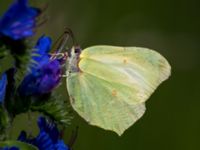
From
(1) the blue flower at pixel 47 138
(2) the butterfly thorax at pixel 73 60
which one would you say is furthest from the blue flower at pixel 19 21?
(2) the butterfly thorax at pixel 73 60

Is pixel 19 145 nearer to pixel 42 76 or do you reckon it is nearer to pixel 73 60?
pixel 42 76

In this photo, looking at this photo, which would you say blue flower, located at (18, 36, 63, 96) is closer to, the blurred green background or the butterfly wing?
the butterfly wing

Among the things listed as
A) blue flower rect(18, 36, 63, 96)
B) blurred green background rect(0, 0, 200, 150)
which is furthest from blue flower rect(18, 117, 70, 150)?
blurred green background rect(0, 0, 200, 150)

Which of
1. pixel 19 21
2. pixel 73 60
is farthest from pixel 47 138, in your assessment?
pixel 73 60

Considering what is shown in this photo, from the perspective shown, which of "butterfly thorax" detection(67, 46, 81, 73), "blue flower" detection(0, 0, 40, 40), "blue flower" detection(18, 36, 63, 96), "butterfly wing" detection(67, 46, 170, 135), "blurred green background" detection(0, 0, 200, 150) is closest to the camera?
"blue flower" detection(0, 0, 40, 40)

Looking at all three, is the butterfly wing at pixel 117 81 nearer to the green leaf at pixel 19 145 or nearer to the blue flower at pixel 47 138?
the blue flower at pixel 47 138

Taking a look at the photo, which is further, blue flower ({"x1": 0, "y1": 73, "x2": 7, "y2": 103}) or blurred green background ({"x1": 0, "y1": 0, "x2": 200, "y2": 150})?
blurred green background ({"x1": 0, "y1": 0, "x2": 200, "y2": 150})
